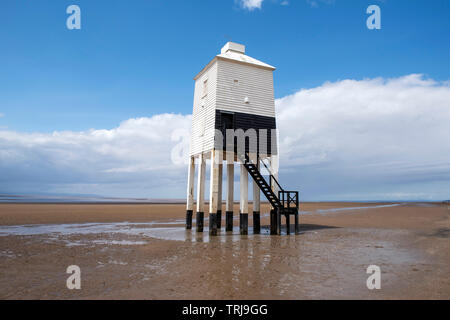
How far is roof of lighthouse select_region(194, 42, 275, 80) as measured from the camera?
1794 cm

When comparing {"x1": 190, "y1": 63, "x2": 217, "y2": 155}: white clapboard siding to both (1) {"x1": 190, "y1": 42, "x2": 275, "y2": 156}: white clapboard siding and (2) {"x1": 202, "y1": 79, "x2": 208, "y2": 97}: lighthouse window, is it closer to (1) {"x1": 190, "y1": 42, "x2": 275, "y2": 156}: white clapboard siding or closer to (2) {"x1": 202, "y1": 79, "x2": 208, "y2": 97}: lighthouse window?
(1) {"x1": 190, "y1": 42, "x2": 275, "y2": 156}: white clapboard siding

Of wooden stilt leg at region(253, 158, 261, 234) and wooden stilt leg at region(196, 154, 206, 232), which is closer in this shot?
wooden stilt leg at region(253, 158, 261, 234)

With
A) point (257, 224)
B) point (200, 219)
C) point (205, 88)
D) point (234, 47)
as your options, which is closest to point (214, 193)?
point (200, 219)

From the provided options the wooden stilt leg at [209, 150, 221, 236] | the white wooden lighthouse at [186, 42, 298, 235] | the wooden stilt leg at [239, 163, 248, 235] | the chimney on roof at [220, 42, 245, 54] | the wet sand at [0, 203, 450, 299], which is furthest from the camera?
the chimney on roof at [220, 42, 245, 54]

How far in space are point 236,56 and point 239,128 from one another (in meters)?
5.32

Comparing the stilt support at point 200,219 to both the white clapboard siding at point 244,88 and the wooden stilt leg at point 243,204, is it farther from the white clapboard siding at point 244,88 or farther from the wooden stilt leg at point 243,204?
the white clapboard siding at point 244,88

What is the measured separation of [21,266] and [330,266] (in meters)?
9.59

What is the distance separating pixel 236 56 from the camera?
62.8 ft

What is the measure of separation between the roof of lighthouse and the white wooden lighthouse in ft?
0.20

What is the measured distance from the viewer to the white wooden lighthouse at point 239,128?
17.0 meters

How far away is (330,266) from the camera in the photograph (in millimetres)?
8938

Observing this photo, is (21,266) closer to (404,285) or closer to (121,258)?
(121,258)

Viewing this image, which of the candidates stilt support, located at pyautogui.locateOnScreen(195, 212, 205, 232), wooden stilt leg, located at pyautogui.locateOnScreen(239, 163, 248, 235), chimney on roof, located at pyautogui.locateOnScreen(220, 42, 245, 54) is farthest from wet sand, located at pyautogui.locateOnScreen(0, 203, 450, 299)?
chimney on roof, located at pyautogui.locateOnScreen(220, 42, 245, 54)
